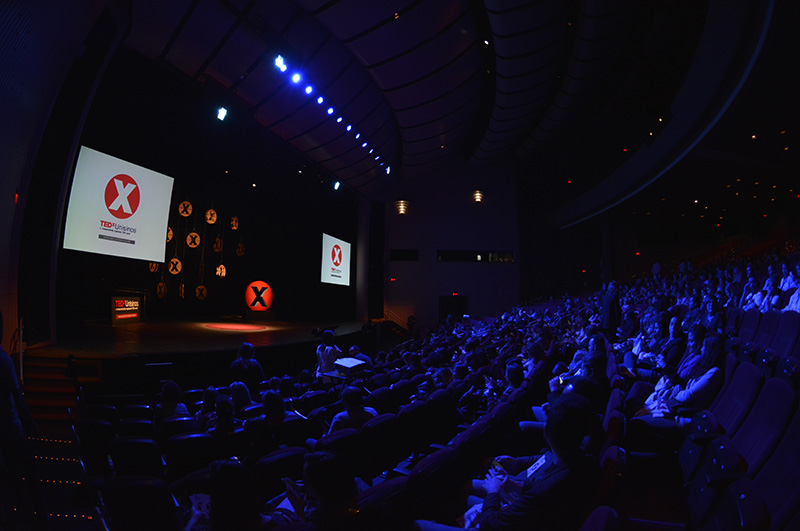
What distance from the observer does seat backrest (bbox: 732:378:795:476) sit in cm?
201

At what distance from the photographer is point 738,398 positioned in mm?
2746

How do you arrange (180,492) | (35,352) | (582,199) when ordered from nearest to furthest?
(180,492)
(35,352)
(582,199)

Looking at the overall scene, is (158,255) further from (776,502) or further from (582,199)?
(582,199)

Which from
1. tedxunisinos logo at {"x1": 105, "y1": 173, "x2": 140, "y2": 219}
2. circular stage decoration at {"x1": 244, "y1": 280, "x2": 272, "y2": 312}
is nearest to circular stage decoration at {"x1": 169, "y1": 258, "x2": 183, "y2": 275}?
circular stage decoration at {"x1": 244, "y1": 280, "x2": 272, "y2": 312}

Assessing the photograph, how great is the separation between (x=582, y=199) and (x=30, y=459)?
1867cm

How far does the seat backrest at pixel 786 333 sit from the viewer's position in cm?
409

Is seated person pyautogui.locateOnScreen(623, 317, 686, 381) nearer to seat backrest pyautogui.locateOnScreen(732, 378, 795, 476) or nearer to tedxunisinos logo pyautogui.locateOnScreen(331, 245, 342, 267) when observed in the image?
seat backrest pyautogui.locateOnScreen(732, 378, 795, 476)

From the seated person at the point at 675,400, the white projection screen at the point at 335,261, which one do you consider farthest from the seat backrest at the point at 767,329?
the white projection screen at the point at 335,261

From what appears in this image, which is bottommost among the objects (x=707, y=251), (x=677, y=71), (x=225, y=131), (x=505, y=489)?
(x=505, y=489)

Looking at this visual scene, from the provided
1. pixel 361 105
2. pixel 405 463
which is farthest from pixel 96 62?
pixel 405 463

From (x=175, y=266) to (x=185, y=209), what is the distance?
188 centimetres

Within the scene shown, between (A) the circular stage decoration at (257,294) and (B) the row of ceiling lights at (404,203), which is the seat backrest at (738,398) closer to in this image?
(A) the circular stage decoration at (257,294)

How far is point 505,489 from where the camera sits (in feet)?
6.09

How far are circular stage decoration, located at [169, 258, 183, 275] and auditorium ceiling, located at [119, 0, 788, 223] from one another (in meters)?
5.28
